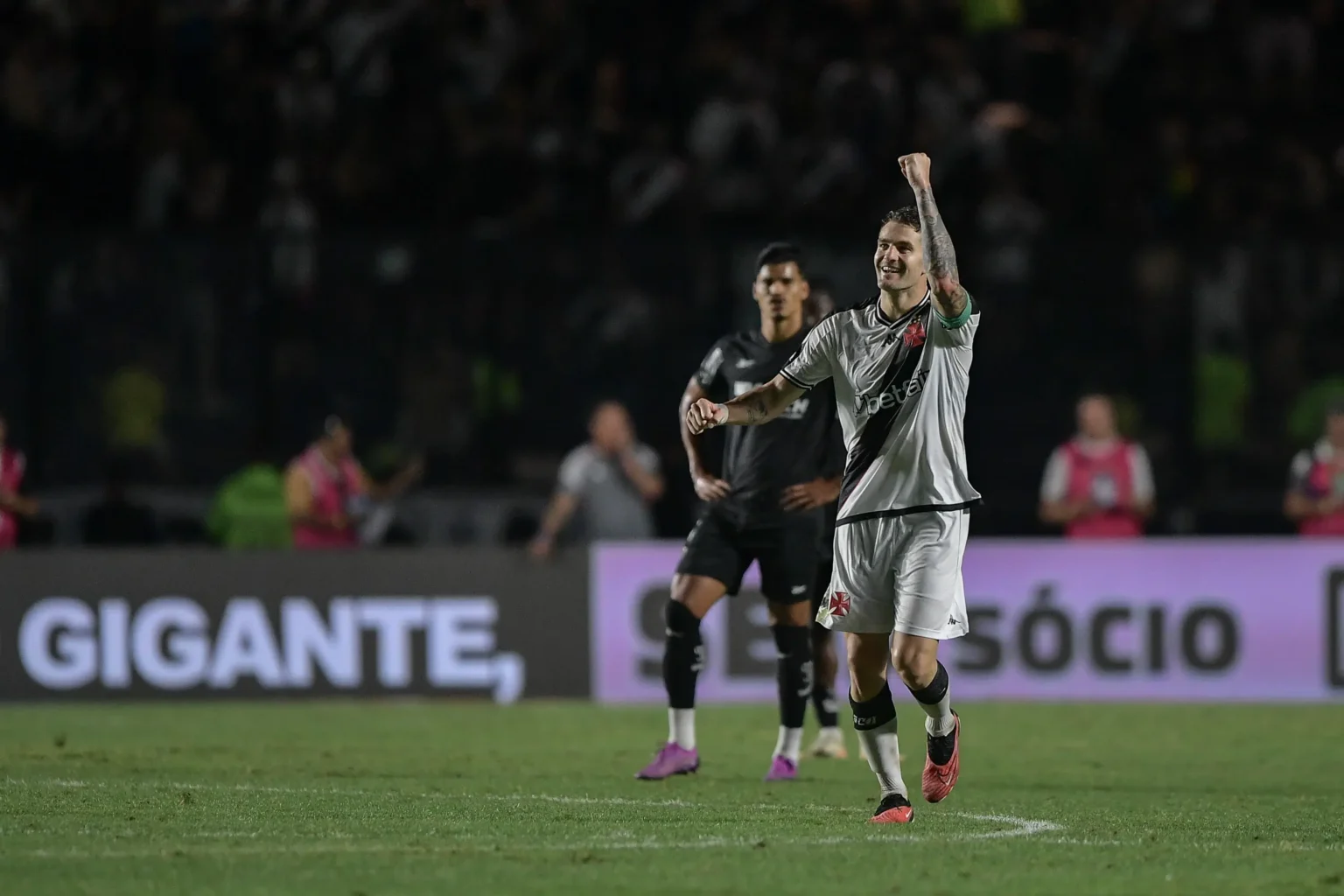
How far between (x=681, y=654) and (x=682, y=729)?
0.32 metres

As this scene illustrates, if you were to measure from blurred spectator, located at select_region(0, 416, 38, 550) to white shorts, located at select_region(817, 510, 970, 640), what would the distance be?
8.50 metres

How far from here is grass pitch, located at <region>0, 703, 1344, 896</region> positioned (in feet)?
20.5

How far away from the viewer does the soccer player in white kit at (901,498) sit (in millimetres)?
7336

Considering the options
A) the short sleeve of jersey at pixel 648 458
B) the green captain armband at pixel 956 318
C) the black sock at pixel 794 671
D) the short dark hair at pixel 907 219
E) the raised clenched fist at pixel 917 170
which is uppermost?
the raised clenched fist at pixel 917 170

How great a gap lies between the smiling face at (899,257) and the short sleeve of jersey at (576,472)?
7197mm

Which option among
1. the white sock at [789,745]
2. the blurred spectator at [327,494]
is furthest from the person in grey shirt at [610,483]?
the white sock at [789,745]

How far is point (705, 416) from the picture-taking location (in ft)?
24.6

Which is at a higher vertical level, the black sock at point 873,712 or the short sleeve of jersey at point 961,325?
the short sleeve of jersey at point 961,325

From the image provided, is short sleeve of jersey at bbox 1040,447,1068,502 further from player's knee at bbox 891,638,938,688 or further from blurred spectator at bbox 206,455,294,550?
player's knee at bbox 891,638,938,688

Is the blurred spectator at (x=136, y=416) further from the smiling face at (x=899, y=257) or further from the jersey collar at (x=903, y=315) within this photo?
the smiling face at (x=899, y=257)

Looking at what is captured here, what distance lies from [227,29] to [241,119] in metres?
0.93

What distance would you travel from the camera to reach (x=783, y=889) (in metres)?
6.00

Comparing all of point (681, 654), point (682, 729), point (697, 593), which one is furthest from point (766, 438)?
point (682, 729)

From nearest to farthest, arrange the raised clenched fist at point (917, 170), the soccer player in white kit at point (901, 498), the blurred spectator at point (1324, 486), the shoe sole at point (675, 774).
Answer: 1. the raised clenched fist at point (917, 170)
2. the soccer player in white kit at point (901, 498)
3. the shoe sole at point (675, 774)
4. the blurred spectator at point (1324, 486)
